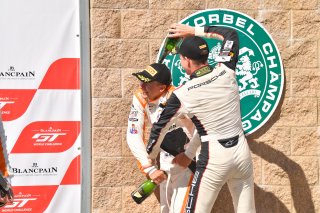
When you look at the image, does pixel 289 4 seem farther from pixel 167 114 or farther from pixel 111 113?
pixel 167 114

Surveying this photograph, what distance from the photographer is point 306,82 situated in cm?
818

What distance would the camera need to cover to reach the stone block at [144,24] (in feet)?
26.2

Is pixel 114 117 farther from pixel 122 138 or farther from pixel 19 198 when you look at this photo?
pixel 19 198

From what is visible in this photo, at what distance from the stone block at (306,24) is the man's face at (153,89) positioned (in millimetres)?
1567

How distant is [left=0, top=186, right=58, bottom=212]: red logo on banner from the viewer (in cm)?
787

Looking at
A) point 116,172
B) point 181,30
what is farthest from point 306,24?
point 116,172

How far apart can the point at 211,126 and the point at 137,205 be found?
161 centimetres

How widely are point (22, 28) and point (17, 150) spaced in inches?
42.5

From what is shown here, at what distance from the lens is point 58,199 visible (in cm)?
794

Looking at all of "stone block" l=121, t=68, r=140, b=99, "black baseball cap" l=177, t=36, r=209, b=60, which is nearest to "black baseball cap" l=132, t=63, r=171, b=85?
"black baseball cap" l=177, t=36, r=209, b=60

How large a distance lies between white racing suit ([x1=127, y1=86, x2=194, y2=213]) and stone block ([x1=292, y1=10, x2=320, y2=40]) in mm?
1489

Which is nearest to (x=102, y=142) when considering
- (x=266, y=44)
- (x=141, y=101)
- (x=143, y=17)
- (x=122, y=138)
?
(x=122, y=138)

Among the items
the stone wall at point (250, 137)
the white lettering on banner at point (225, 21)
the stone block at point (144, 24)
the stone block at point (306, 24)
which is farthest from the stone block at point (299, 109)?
the stone block at point (144, 24)

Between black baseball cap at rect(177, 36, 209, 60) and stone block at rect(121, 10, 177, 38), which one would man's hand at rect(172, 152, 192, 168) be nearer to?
black baseball cap at rect(177, 36, 209, 60)
